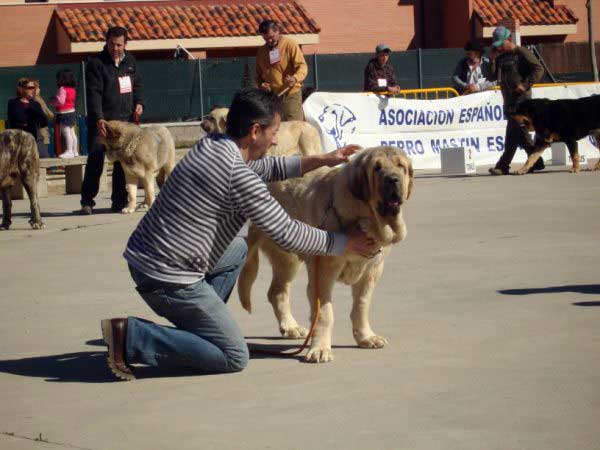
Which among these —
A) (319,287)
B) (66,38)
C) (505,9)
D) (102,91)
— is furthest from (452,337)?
(505,9)

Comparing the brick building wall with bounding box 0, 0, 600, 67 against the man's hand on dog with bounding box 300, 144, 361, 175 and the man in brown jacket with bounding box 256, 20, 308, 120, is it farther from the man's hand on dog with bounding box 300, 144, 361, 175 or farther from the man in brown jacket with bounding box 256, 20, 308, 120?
the man's hand on dog with bounding box 300, 144, 361, 175

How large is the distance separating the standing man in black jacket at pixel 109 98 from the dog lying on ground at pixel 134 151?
18cm

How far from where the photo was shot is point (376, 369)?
19.3ft

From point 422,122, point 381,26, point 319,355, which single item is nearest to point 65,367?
point 319,355

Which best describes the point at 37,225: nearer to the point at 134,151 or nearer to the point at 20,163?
the point at 20,163

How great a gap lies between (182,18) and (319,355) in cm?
Answer: 3149

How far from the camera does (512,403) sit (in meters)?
5.08

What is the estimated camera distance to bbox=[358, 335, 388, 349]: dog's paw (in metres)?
6.36

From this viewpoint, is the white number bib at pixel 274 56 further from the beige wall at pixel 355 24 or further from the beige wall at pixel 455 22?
the beige wall at pixel 455 22

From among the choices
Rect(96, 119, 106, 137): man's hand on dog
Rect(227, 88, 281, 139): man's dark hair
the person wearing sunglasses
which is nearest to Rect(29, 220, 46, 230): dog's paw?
Rect(96, 119, 106, 137): man's hand on dog

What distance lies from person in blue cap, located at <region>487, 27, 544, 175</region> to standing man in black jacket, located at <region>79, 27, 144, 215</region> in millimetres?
5531

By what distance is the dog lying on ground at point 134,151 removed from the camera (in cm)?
1388

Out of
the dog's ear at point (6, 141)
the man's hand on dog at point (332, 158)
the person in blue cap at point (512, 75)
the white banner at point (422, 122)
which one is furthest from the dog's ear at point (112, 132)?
the man's hand on dog at point (332, 158)

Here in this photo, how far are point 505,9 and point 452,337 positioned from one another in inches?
1350
